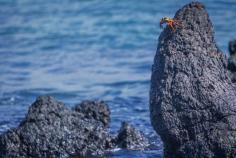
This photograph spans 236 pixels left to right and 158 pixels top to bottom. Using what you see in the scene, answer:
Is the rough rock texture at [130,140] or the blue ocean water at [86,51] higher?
the blue ocean water at [86,51]

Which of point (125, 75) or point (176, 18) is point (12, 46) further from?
point (176, 18)

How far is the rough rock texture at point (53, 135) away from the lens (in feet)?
22.8

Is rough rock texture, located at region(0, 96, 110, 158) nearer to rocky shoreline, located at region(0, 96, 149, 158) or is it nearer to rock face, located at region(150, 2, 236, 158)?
rocky shoreline, located at region(0, 96, 149, 158)

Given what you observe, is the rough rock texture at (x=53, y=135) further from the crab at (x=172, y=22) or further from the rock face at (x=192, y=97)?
the crab at (x=172, y=22)

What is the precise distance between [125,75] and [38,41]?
14.2 ft

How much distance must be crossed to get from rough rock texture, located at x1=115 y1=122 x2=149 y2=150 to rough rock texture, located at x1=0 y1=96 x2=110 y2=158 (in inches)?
6.2

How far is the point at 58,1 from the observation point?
2005cm

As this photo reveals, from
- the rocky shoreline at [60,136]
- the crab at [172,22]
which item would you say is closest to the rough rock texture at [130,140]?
the rocky shoreline at [60,136]

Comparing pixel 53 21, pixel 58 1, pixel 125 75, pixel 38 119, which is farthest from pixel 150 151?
pixel 58 1

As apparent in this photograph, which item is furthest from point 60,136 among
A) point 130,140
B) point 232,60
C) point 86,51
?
point 86,51

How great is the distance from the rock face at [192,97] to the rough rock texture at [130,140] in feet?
5.64

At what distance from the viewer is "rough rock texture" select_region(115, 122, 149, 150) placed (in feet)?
24.5

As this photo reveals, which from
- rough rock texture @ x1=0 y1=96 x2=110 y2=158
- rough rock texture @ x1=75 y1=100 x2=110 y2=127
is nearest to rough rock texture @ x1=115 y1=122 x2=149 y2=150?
rough rock texture @ x1=0 y1=96 x2=110 y2=158

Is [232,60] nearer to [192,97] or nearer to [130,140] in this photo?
[130,140]
